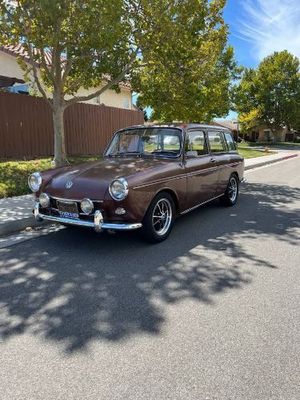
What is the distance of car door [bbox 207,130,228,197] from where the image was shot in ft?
24.5

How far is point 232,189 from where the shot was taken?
855 cm

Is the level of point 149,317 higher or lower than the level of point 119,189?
lower

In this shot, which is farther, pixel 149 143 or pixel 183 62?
pixel 183 62

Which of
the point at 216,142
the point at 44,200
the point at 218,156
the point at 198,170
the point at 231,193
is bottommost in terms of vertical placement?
the point at 231,193

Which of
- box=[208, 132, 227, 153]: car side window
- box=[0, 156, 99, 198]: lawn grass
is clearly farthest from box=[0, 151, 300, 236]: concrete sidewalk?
box=[208, 132, 227, 153]: car side window

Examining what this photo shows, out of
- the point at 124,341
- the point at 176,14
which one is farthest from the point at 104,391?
the point at 176,14

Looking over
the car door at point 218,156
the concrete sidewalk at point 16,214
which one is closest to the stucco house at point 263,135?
the car door at point 218,156

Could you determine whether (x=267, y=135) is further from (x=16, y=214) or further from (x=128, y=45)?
(x=16, y=214)

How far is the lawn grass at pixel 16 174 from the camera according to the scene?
8992mm

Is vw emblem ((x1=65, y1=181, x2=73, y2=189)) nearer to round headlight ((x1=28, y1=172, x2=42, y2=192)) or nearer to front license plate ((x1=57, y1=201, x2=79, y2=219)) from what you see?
front license plate ((x1=57, y1=201, x2=79, y2=219))

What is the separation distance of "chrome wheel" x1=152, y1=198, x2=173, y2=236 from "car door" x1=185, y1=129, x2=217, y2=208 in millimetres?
Answer: 631

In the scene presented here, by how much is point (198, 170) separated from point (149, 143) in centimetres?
92

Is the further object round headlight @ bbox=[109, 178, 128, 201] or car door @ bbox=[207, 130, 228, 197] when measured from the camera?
Answer: car door @ bbox=[207, 130, 228, 197]

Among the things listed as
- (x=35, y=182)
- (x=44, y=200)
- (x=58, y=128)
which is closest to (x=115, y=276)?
(x=44, y=200)
